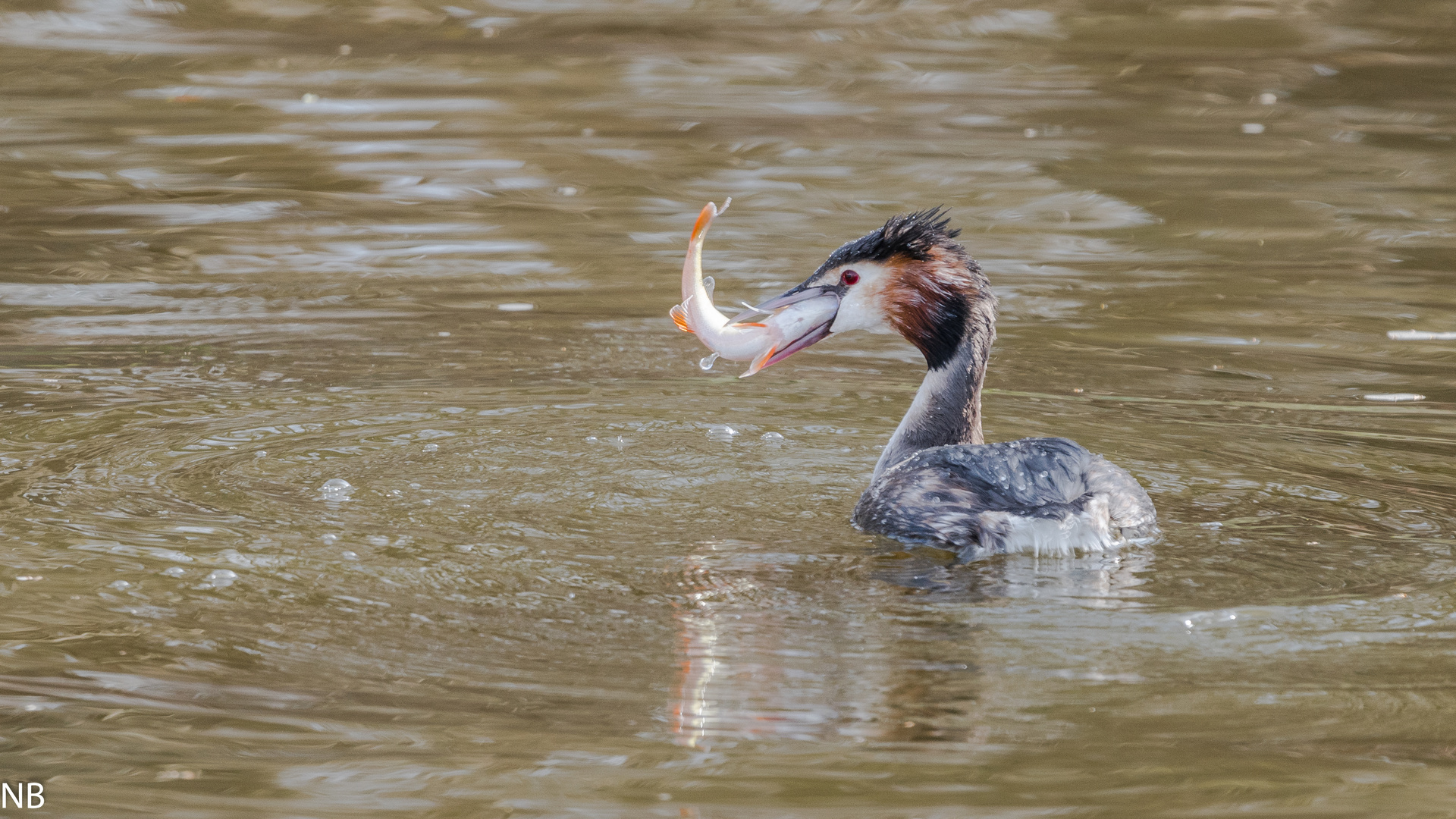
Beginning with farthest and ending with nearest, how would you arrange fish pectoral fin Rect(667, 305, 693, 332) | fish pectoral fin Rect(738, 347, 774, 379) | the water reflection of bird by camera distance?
fish pectoral fin Rect(738, 347, 774, 379), fish pectoral fin Rect(667, 305, 693, 332), the water reflection of bird

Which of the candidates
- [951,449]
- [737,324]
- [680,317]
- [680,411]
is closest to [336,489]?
[680,317]

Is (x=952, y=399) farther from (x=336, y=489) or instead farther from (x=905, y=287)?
(x=336, y=489)

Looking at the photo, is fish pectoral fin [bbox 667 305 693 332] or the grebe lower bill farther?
fish pectoral fin [bbox 667 305 693 332]

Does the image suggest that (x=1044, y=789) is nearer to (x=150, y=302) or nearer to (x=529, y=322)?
(x=529, y=322)

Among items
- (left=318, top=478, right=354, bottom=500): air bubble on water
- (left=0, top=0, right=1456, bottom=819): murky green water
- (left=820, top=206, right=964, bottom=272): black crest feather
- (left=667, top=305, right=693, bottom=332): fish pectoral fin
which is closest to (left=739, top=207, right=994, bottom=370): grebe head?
(left=820, top=206, right=964, bottom=272): black crest feather

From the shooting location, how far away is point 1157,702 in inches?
175

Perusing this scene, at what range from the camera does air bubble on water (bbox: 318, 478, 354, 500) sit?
610 cm

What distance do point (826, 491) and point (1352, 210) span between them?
5.74 meters

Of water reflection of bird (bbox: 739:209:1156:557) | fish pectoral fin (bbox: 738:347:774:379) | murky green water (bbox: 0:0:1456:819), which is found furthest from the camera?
fish pectoral fin (bbox: 738:347:774:379)

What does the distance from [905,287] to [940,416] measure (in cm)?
46

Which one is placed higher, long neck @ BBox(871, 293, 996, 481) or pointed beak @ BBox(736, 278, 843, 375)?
pointed beak @ BBox(736, 278, 843, 375)

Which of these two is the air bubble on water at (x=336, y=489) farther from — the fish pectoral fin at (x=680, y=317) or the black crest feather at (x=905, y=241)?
the black crest feather at (x=905, y=241)

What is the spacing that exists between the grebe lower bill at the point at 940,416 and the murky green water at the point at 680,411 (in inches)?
5.3

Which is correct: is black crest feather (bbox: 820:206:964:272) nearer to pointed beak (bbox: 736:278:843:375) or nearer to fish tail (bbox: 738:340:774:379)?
pointed beak (bbox: 736:278:843:375)
